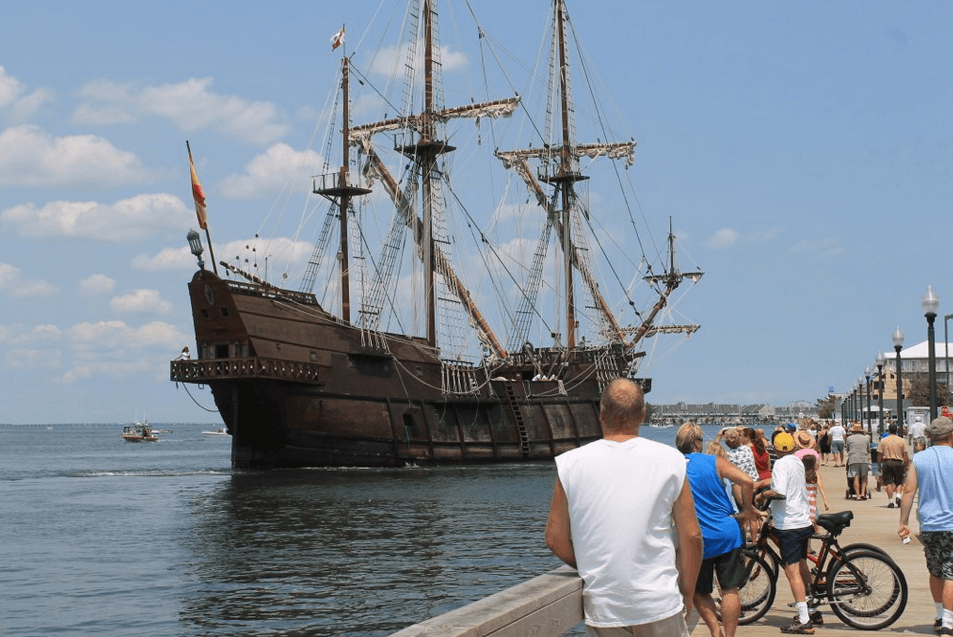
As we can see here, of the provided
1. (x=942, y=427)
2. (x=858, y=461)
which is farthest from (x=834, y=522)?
(x=858, y=461)

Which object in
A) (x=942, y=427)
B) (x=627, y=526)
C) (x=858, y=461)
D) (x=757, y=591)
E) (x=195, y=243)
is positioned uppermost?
(x=195, y=243)

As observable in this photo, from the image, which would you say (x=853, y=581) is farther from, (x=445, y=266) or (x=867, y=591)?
(x=445, y=266)

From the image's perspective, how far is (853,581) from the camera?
9922 mm

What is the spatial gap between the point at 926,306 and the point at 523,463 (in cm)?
3231

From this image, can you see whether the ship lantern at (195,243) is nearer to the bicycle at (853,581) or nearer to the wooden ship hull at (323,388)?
the wooden ship hull at (323,388)

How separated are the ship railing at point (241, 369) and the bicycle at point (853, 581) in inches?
1293

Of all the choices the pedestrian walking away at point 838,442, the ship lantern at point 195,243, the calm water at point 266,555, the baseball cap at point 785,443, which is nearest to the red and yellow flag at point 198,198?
the ship lantern at point 195,243

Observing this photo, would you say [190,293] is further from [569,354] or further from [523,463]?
[569,354]

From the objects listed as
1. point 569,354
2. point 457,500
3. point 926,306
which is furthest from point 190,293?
point 926,306

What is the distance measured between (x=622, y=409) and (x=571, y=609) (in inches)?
52.7

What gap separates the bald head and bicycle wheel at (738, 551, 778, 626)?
520cm

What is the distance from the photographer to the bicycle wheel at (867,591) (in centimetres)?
977

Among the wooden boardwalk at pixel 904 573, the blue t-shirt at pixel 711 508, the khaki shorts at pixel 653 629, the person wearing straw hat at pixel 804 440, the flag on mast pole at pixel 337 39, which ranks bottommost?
the wooden boardwalk at pixel 904 573

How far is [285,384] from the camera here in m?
42.9
